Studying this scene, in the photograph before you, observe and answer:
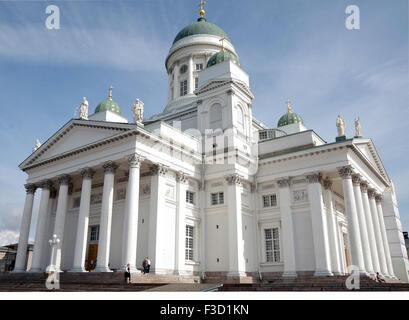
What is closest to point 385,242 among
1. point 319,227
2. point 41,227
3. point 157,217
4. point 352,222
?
point 352,222

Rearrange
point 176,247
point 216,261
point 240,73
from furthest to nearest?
1. point 240,73
2. point 216,261
3. point 176,247

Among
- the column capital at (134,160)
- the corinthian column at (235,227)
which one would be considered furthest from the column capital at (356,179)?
the column capital at (134,160)

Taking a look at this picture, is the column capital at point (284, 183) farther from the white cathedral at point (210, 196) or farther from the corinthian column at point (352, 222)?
the corinthian column at point (352, 222)

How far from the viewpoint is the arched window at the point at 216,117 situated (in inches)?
1113

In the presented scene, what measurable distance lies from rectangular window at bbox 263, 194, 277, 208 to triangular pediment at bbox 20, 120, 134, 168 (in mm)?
11520

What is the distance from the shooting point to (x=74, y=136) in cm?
2598

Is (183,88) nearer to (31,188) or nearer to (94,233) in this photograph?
(31,188)

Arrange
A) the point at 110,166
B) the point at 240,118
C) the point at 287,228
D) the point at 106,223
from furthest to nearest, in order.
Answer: the point at 240,118, the point at 287,228, the point at 110,166, the point at 106,223

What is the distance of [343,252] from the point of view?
25.9m

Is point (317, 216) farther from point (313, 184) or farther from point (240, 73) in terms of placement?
point (240, 73)

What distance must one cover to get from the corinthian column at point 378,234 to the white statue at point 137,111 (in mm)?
19223

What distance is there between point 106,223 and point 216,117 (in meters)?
12.3
